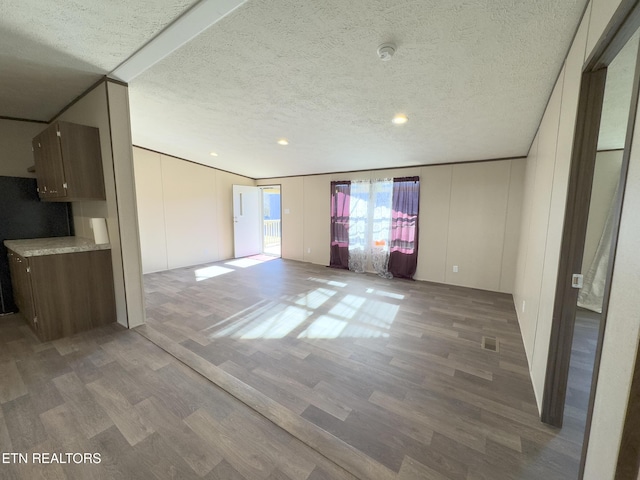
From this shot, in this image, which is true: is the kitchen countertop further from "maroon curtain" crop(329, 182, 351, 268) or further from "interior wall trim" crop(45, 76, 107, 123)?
"maroon curtain" crop(329, 182, 351, 268)

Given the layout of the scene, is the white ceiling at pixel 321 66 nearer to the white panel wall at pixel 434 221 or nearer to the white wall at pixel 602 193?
the white panel wall at pixel 434 221

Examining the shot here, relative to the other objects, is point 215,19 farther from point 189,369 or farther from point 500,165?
point 500,165

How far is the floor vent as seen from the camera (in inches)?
94.3

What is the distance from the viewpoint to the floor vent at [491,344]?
2.40 metres

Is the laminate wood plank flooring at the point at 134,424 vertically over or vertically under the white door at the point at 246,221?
under

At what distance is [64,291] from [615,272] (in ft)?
13.0

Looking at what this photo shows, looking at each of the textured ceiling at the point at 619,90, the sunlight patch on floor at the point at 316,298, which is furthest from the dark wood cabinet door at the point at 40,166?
the textured ceiling at the point at 619,90

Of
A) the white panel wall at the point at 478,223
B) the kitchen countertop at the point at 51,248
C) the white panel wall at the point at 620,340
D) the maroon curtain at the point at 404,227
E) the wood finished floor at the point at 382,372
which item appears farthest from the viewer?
the maroon curtain at the point at 404,227

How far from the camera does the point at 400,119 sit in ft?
8.95

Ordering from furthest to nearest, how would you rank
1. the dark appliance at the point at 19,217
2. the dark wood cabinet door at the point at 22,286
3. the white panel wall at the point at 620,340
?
the dark appliance at the point at 19,217 → the dark wood cabinet door at the point at 22,286 → the white panel wall at the point at 620,340

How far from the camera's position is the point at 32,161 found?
10.7 feet

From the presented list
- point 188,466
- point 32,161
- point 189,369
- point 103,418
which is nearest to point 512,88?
point 188,466

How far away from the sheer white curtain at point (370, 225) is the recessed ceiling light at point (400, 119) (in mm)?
2064

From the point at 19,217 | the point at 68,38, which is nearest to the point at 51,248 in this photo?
the point at 19,217
